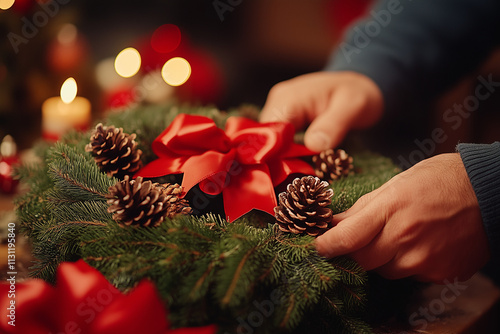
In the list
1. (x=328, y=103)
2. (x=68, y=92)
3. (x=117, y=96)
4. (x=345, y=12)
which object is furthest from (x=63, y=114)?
(x=345, y=12)

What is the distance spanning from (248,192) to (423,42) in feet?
2.69

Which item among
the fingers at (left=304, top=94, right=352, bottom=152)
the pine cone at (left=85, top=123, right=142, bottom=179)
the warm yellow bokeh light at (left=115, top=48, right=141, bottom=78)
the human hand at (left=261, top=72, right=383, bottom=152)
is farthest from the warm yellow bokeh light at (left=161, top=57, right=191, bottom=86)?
the pine cone at (left=85, top=123, right=142, bottom=179)

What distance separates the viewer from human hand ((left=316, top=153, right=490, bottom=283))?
0.50 metres

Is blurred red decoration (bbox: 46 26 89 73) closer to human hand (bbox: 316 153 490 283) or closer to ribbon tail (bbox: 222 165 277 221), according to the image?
ribbon tail (bbox: 222 165 277 221)

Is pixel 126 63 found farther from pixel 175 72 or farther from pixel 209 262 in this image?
pixel 209 262

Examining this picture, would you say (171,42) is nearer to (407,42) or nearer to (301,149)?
(407,42)

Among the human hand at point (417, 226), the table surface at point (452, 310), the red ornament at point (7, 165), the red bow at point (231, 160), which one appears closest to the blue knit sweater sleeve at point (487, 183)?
the human hand at point (417, 226)

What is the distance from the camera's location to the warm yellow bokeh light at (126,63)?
2.06 metres

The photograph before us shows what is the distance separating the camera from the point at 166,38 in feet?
8.76

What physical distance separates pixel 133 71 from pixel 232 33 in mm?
886

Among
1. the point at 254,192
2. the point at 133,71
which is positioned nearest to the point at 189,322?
the point at 254,192

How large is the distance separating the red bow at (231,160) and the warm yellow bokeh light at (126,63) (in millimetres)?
1562

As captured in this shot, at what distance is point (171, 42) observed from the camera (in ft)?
8.82

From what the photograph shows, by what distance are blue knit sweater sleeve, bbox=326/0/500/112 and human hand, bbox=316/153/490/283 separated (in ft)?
1.86
